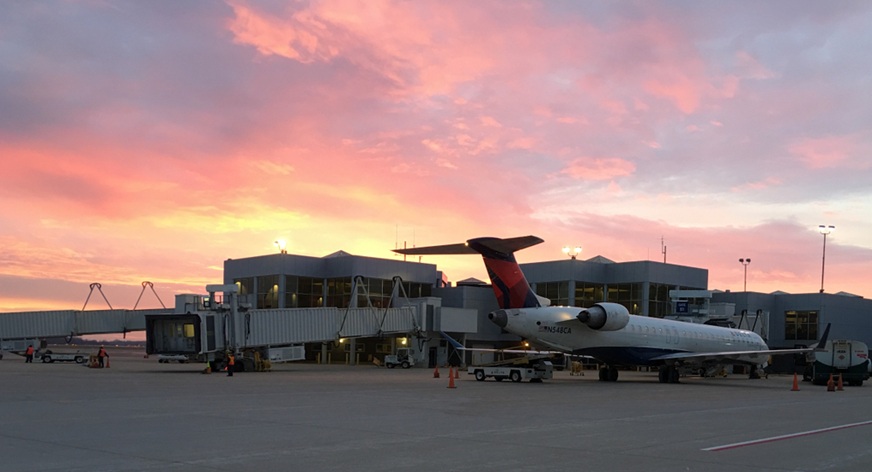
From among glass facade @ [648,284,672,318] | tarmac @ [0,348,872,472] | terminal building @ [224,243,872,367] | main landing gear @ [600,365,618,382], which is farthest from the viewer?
glass facade @ [648,284,672,318]

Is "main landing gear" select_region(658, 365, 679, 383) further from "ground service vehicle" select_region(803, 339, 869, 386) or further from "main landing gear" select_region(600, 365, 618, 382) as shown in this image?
"ground service vehicle" select_region(803, 339, 869, 386)

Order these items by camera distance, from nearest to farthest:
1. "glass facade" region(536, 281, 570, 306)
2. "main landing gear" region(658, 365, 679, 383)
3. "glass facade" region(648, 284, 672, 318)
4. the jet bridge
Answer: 1. "main landing gear" region(658, 365, 679, 383)
2. the jet bridge
3. "glass facade" region(648, 284, 672, 318)
4. "glass facade" region(536, 281, 570, 306)

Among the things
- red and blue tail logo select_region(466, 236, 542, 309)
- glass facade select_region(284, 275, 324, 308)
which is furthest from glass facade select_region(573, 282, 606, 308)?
red and blue tail logo select_region(466, 236, 542, 309)

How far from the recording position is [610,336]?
4428cm

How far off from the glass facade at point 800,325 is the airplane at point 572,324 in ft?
120

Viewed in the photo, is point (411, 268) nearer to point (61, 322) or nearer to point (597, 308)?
point (61, 322)

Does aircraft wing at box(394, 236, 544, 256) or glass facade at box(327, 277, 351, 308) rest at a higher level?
aircraft wing at box(394, 236, 544, 256)

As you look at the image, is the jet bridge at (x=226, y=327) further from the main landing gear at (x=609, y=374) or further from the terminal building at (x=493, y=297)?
the main landing gear at (x=609, y=374)

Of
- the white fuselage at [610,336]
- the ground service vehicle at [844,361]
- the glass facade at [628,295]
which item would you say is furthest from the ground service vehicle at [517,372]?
the glass facade at [628,295]

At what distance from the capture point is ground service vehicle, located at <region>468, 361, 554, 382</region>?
4153cm

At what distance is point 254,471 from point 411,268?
221 feet

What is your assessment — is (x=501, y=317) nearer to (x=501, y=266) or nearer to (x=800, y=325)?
(x=501, y=266)

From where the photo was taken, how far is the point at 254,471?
11703mm

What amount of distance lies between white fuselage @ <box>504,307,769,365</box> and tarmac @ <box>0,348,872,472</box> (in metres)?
13.4
